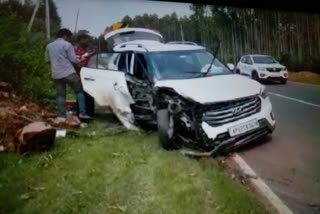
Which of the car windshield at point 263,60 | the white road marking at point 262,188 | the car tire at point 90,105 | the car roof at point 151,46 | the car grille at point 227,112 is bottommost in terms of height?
the white road marking at point 262,188

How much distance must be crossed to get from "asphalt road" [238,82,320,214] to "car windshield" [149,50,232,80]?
0.31 metres

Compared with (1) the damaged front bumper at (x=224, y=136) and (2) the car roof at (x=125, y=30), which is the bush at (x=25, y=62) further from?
(1) the damaged front bumper at (x=224, y=136)

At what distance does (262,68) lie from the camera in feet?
7.32

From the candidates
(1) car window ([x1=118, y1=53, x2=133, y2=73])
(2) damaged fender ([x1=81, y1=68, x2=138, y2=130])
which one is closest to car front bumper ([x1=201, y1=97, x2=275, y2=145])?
(2) damaged fender ([x1=81, y1=68, x2=138, y2=130])

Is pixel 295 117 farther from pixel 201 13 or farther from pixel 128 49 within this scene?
pixel 128 49

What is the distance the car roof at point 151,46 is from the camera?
2.17 meters

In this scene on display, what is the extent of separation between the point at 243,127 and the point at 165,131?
1.26 feet

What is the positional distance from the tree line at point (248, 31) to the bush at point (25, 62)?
466mm

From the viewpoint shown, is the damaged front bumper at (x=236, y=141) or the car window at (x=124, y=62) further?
the car window at (x=124, y=62)

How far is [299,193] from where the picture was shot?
76.8 inches

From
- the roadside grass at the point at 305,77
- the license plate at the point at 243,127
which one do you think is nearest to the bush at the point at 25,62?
the license plate at the point at 243,127

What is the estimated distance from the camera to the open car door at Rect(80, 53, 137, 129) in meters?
2.13

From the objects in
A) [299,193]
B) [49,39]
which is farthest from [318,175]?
[49,39]

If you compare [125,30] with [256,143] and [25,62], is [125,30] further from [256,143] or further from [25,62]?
[256,143]
